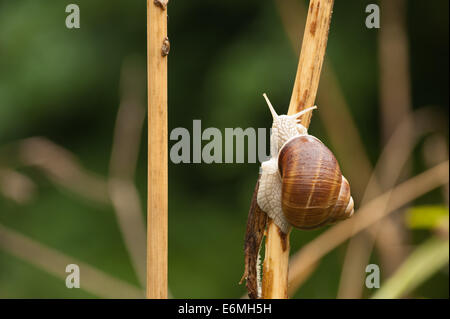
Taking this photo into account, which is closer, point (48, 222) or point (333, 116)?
point (333, 116)

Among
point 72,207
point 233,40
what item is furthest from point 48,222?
point 233,40

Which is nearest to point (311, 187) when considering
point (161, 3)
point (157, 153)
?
point (157, 153)

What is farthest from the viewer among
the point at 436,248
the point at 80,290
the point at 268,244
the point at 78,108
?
the point at 78,108

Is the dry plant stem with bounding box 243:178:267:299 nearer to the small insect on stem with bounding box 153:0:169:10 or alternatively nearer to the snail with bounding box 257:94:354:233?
the snail with bounding box 257:94:354:233

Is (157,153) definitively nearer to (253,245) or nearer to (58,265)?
(253,245)

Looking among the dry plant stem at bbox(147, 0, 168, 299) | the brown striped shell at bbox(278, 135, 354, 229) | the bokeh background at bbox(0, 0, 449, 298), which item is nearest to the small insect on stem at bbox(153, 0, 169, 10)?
the dry plant stem at bbox(147, 0, 168, 299)

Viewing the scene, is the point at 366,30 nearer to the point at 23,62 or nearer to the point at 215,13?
the point at 215,13

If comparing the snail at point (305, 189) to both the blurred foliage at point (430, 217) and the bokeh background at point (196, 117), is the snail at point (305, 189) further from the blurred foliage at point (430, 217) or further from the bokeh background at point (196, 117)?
the bokeh background at point (196, 117)
